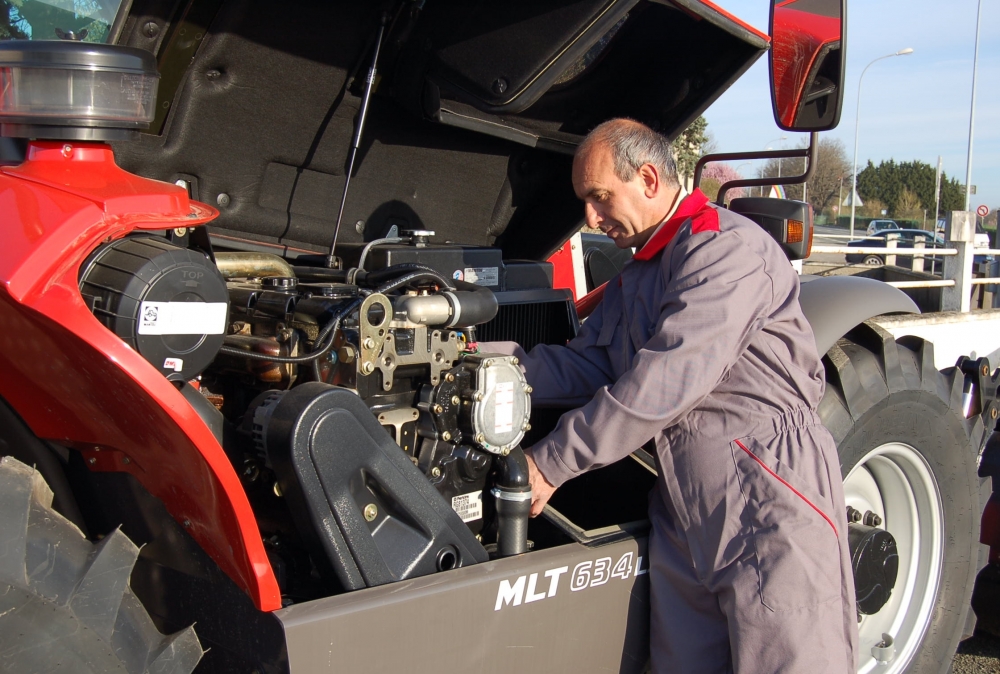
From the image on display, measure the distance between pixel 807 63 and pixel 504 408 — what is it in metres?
1.27

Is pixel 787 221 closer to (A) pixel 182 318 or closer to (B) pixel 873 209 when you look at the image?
(A) pixel 182 318

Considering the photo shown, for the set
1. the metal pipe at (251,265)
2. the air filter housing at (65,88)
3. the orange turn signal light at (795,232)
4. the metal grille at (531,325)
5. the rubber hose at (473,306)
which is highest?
the air filter housing at (65,88)

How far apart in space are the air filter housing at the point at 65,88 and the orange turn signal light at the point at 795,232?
1.93m

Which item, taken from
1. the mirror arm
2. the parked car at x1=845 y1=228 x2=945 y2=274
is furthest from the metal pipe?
the parked car at x1=845 y1=228 x2=945 y2=274

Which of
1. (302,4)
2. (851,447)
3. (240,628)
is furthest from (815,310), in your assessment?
(240,628)

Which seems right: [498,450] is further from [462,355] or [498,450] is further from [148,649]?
[148,649]

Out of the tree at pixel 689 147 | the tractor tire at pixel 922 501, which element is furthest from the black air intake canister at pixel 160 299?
the tree at pixel 689 147

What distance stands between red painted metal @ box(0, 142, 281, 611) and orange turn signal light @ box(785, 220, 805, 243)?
1796 mm

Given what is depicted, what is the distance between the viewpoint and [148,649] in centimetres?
159

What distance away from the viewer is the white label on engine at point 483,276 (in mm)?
2689

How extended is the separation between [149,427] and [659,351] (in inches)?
42.7

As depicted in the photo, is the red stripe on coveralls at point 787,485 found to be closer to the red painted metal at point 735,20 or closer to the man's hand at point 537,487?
the man's hand at point 537,487

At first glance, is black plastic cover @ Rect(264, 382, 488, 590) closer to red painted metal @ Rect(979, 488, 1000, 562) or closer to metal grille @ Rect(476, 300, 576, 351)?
metal grille @ Rect(476, 300, 576, 351)

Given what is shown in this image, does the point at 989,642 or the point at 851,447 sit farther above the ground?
the point at 851,447
